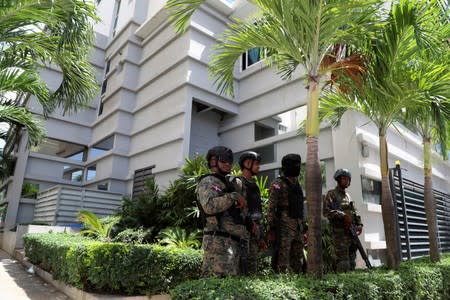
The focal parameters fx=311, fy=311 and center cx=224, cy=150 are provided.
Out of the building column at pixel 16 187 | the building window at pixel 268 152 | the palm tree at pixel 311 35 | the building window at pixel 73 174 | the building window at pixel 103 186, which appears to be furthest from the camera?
the building window at pixel 73 174

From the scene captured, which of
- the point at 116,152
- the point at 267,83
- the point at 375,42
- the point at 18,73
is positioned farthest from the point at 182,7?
the point at 116,152

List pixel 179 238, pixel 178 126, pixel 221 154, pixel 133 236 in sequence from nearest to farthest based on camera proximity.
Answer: pixel 221 154, pixel 179 238, pixel 133 236, pixel 178 126

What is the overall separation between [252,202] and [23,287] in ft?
15.6

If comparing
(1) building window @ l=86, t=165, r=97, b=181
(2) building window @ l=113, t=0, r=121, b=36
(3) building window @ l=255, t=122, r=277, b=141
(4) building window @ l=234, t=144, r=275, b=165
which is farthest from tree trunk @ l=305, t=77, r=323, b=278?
(2) building window @ l=113, t=0, r=121, b=36

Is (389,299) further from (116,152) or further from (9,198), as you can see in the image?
(9,198)

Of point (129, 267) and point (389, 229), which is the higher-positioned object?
point (389, 229)

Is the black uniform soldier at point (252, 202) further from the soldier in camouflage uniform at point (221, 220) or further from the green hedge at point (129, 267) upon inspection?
the green hedge at point (129, 267)

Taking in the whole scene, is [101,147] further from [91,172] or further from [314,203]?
[314,203]

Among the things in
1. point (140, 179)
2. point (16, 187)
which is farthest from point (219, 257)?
point (16, 187)

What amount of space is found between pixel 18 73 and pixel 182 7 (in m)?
3.56

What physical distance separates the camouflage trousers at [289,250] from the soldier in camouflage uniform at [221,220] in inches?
31.4

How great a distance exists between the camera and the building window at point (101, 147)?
14514 millimetres

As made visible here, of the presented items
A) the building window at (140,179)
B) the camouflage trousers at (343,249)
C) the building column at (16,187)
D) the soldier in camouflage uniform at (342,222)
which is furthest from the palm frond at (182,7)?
the building column at (16,187)

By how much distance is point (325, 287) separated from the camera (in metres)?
2.92
